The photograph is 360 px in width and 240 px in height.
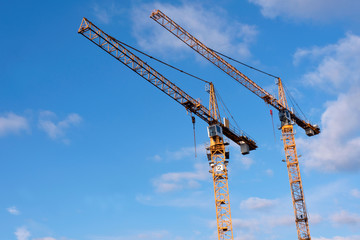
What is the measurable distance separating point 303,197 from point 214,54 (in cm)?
3082

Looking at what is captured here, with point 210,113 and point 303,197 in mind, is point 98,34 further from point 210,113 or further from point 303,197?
point 303,197

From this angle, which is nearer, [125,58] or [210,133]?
[125,58]

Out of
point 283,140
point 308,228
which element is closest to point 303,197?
point 308,228

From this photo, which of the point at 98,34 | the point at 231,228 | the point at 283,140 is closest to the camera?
the point at 98,34

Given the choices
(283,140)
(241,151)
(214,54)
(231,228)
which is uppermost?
(214,54)

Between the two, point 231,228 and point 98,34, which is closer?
point 98,34

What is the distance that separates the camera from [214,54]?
8631 cm

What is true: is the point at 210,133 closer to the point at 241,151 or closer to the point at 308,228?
the point at 241,151

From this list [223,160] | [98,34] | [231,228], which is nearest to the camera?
[98,34]

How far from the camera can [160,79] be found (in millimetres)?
73875

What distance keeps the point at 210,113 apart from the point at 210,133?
364 centimetres

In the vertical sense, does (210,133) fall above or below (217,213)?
above

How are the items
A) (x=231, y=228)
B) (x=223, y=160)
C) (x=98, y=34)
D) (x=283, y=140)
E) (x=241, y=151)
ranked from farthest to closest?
(x=283, y=140)
(x=241, y=151)
(x=223, y=160)
(x=231, y=228)
(x=98, y=34)

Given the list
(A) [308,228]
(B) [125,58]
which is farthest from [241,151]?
(B) [125,58]
